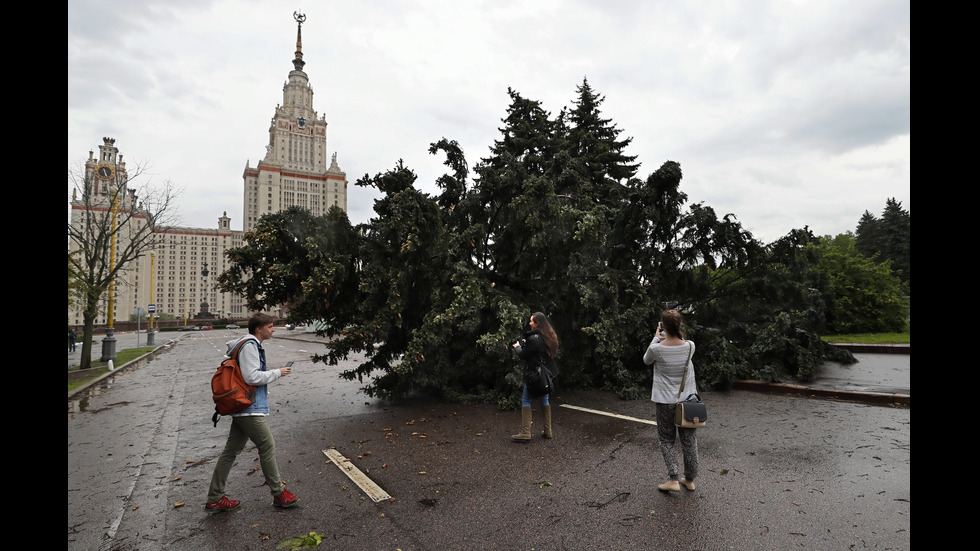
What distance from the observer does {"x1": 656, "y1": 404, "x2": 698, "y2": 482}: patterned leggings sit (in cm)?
419

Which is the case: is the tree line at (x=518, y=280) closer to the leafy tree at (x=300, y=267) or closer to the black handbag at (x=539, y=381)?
the leafy tree at (x=300, y=267)

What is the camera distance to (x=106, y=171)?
23172mm

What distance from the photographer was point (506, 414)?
7.58 m

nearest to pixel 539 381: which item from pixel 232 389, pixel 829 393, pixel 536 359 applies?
pixel 536 359

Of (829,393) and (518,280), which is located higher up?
(518,280)

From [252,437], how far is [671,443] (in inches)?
154

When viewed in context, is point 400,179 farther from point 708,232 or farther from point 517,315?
point 708,232

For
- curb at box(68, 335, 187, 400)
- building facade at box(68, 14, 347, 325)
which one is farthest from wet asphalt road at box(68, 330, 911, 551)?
building facade at box(68, 14, 347, 325)

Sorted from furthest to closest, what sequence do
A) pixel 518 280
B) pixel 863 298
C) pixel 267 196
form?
pixel 267 196 < pixel 863 298 < pixel 518 280

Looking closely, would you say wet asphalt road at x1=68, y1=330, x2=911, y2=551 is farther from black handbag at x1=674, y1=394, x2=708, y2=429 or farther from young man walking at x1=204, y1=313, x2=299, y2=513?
black handbag at x1=674, y1=394, x2=708, y2=429

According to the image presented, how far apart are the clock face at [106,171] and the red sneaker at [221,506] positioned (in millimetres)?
22291

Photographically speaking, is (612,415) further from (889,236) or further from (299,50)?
(299,50)

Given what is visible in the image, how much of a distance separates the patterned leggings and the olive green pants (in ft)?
11.9
